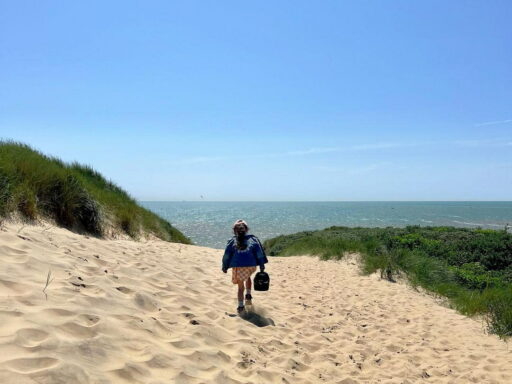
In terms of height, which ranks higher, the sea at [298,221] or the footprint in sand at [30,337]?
the footprint in sand at [30,337]

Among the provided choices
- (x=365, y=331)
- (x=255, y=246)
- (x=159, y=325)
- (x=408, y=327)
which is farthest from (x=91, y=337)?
(x=408, y=327)

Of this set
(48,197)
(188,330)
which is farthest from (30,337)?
(48,197)

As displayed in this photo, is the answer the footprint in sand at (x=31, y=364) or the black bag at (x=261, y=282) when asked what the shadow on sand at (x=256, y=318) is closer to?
the black bag at (x=261, y=282)

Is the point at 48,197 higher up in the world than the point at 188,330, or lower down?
higher up

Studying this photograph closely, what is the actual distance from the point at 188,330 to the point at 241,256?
1711mm

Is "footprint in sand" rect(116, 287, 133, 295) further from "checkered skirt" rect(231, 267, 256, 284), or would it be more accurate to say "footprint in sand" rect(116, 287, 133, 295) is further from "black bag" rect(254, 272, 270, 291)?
"black bag" rect(254, 272, 270, 291)

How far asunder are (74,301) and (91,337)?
734 mm

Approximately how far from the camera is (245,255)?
5.81m

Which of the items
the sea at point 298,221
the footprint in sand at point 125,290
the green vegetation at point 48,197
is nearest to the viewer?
the footprint in sand at point 125,290

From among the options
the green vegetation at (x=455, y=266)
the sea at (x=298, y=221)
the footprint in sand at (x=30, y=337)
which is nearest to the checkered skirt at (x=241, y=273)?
the footprint in sand at (x=30, y=337)

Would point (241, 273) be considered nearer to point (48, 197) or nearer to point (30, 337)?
point (30, 337)

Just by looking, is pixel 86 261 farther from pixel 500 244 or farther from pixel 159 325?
pixel 500 244

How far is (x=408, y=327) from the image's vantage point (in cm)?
653

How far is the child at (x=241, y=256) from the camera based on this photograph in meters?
5.80
